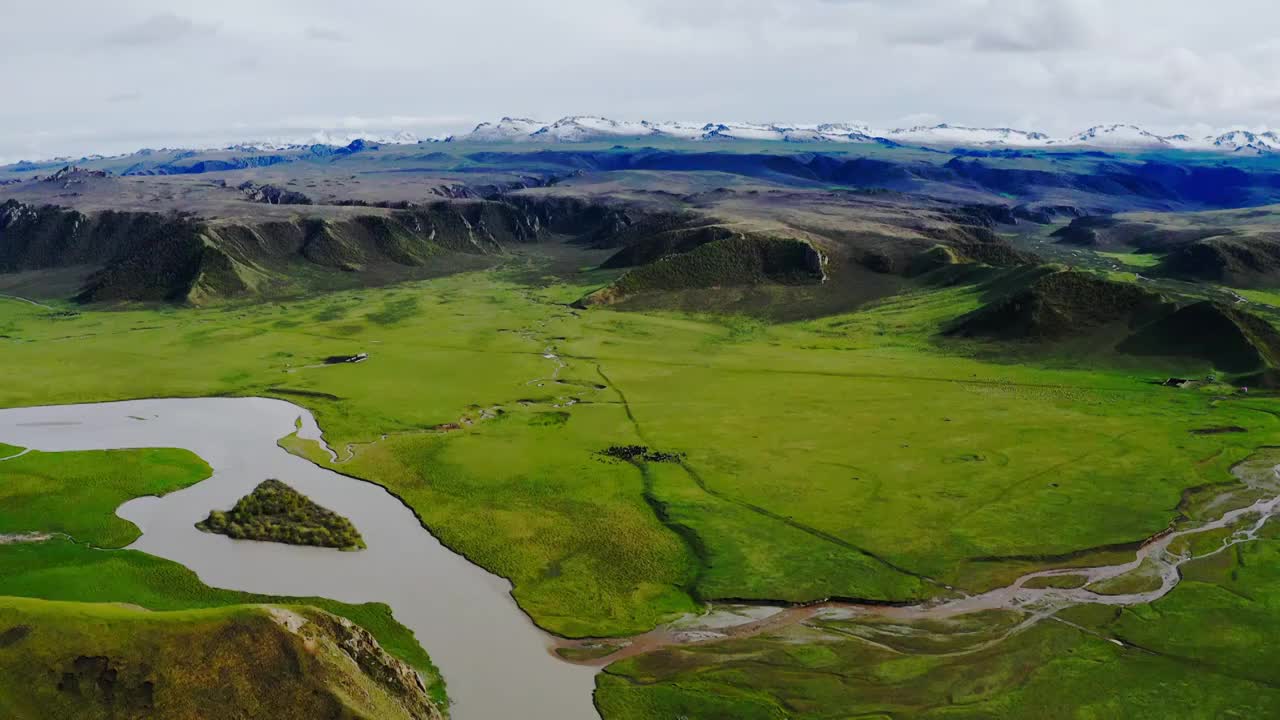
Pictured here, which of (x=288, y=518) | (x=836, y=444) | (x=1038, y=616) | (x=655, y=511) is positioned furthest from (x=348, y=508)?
(x=1038, y=616)

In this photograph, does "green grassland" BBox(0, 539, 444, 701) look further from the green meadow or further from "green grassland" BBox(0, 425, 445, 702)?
the green meadow

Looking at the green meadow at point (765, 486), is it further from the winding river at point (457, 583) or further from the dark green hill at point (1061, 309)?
the dark green hill at point (1061, 309)

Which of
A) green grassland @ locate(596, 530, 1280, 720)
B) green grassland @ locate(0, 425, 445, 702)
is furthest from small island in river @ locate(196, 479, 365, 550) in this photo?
green grassland @ locate(596, 530, 1280, 720)

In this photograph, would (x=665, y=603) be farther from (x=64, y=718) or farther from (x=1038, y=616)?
(x=64, y=718)

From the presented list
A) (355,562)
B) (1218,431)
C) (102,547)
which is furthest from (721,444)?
(102,547)

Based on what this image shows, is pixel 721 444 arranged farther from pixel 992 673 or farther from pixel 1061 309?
pixel 1061 309

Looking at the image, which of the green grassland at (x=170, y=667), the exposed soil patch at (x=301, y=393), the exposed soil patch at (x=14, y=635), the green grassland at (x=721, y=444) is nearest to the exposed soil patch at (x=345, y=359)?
the green grassland at (x=721, y=444)
